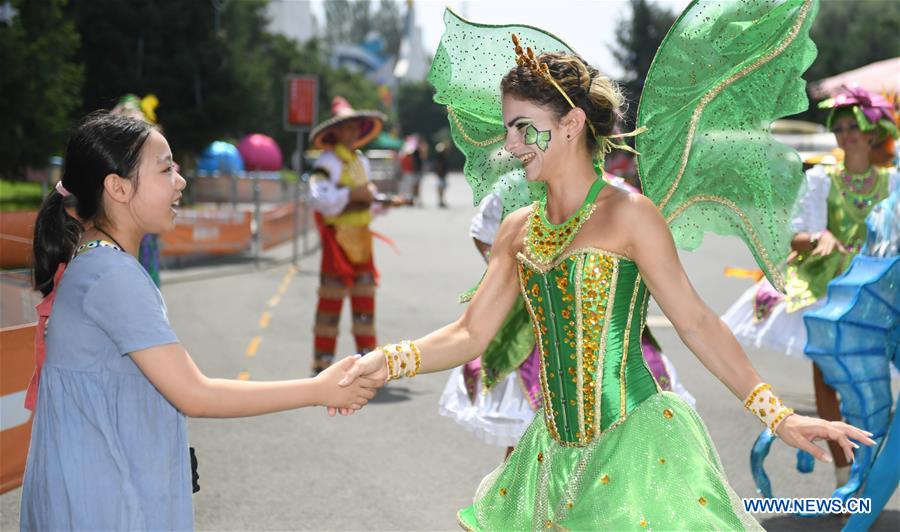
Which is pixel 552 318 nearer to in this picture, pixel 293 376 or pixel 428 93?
pixel 293 376

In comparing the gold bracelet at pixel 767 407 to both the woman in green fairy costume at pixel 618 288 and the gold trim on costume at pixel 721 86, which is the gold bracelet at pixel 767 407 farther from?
the gold trim on costume at pixel 721 86

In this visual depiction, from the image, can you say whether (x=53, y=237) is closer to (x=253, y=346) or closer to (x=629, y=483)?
(x=629, y=483)

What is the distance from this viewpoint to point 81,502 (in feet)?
9.11

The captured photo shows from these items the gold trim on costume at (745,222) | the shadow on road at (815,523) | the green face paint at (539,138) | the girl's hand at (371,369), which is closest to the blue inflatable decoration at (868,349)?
the shadow on road at (815,523)

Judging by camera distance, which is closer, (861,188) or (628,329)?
(628,329)

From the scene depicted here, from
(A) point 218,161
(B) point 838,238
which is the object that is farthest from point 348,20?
(B) point 838,238

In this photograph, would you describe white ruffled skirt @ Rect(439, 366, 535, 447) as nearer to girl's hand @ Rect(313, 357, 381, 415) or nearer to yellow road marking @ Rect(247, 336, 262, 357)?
girl's hand @ Rect(313, 357, 381, 415)

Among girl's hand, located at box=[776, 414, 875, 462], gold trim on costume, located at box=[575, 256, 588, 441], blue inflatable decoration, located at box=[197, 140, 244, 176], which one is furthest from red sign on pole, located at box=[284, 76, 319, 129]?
blue inflatable decoration, located at box=[197, 140, 244, 176]

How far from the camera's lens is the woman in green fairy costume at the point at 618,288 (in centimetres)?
313

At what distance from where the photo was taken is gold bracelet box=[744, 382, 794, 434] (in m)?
3.12

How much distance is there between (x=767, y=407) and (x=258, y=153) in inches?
1559

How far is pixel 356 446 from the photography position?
23.6 ft

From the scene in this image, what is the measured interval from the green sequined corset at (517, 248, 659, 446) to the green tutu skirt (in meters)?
→ 0.05

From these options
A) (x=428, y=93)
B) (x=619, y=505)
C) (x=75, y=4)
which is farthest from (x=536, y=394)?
(x=428, y=93)
